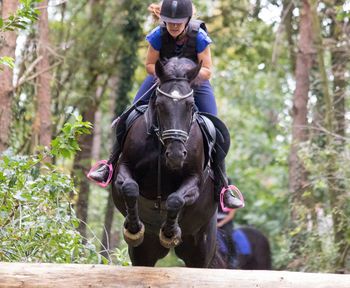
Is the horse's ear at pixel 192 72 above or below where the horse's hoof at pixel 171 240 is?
above

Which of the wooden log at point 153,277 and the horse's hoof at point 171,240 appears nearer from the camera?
the wooden log at point 153,277

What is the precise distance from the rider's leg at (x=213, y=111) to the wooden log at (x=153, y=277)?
1.30 m

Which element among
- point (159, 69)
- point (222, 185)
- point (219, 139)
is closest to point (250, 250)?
point (222, 185)

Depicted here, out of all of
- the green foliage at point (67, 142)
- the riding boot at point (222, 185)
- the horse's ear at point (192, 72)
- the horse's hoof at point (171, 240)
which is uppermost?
the horse's ear at point (192, 72)

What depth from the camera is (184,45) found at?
6023 millimetres

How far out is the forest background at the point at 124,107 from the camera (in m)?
6.95

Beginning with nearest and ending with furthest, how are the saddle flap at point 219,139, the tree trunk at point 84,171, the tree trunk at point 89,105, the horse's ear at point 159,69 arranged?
the horse's ear at point 159,69 → the saddle flap at point 219,139 → the tree trunk at point 84,171 → the tree trunk at point 89,105

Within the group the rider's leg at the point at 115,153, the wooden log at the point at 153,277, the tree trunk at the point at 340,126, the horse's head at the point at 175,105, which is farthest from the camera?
the tree trunk at the point at 340,126

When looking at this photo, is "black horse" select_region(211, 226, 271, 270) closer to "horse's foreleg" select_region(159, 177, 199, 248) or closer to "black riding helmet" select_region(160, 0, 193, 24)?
"horse's foreleg" select_region(159, 177, 199, 248)

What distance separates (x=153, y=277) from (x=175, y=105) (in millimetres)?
1450

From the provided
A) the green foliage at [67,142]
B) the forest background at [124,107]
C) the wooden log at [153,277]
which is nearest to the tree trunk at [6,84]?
the forest background at [124,107]

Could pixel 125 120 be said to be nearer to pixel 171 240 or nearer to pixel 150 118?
pixel 150 118

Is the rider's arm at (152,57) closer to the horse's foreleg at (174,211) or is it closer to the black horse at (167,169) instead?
the black horse at (167,169)

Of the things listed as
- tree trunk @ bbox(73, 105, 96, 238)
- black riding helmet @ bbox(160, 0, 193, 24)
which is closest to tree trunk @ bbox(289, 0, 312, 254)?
tree trunk @ bbox(73, 105, 96, 238)
